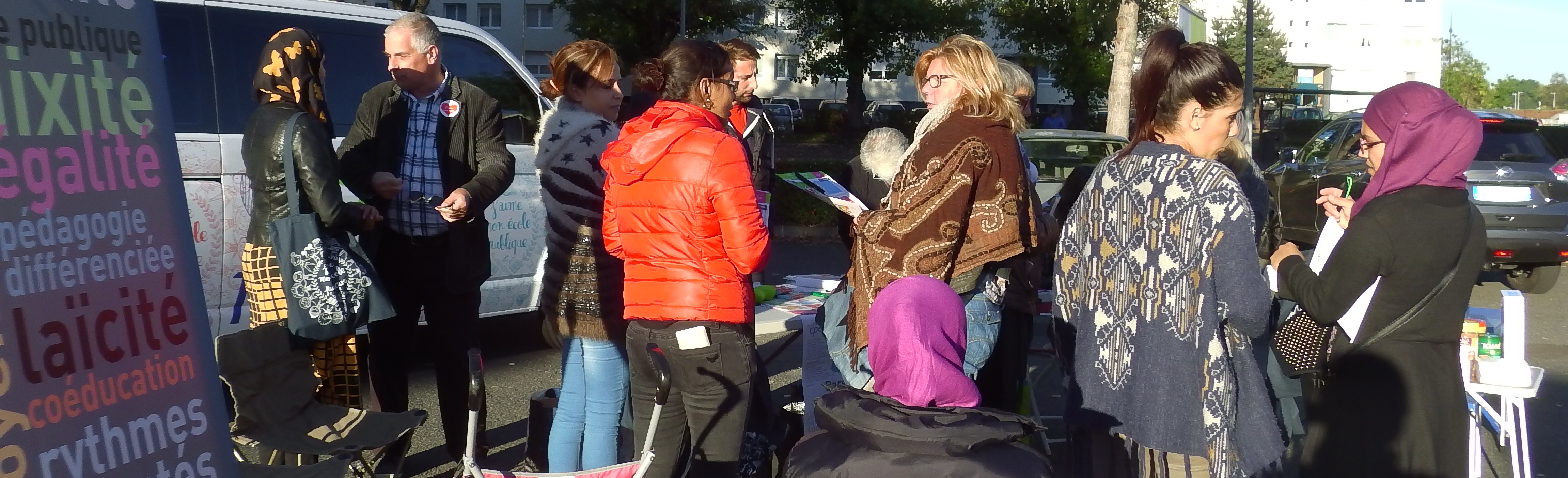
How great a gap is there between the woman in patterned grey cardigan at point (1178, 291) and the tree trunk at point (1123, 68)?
1606 centimetres

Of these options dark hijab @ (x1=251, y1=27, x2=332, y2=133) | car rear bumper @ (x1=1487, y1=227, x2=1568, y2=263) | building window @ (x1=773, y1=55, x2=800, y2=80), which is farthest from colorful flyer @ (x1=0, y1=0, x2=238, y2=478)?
building window @ (x1=773, y1=55, x2=800, y2=80)

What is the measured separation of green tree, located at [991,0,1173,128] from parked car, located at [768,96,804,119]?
9112 millimetres

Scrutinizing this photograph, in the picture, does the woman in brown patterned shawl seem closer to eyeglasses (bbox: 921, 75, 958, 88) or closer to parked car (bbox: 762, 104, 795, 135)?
eyeglasses (bbox: 921, 75, 958, 88)

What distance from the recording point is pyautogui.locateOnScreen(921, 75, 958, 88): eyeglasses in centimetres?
351

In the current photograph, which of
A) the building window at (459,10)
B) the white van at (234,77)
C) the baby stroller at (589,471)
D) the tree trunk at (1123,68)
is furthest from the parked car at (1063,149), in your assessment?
the building window at (459,10)

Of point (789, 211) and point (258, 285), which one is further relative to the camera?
point (789, 211)

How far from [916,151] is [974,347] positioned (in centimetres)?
62

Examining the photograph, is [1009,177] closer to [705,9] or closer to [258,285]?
[258,285]

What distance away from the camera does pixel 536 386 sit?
6.24 meters

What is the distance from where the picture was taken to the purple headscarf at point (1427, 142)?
2959 mm

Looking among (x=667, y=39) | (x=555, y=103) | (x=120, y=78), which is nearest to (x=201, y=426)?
(x=120, y=78)

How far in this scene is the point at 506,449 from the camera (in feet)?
16.7

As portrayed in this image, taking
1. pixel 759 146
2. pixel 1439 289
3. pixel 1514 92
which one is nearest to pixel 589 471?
pixel 759 146

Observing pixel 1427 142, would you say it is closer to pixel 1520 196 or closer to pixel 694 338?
pixel 694 338
